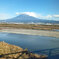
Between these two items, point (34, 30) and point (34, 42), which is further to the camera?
point (34, 30)

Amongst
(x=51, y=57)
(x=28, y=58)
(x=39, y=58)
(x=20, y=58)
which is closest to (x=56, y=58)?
(x=51, y=57)

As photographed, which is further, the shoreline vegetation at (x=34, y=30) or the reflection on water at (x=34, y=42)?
the shoreline vegetation at (x=34, y=30)

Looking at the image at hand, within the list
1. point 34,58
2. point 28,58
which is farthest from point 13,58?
point 34,58

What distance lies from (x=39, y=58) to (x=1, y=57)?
13.7 feet

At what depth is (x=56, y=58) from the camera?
12242 mm

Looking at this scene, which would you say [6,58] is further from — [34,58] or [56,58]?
[56,58]

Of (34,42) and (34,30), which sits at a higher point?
(34,30)

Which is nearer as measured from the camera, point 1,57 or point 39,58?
point 1,57

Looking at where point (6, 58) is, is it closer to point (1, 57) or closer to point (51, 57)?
point (1, 57)

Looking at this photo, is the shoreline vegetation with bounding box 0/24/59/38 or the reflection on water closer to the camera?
the reflection on water

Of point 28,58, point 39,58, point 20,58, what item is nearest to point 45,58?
point 39,58

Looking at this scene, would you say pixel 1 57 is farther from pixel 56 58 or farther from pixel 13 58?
pixel 56 58

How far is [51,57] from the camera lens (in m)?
12.3

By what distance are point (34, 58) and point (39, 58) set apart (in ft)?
2.08
